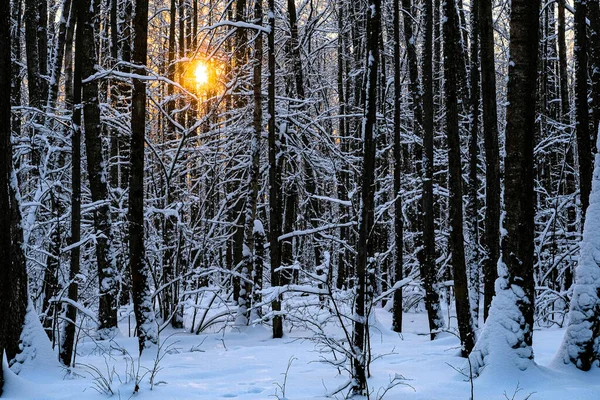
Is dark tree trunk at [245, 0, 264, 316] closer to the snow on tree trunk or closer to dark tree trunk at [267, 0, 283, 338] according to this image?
dark tree trunk at [267, 0, 283, 338]

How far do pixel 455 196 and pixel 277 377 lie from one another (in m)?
3.36

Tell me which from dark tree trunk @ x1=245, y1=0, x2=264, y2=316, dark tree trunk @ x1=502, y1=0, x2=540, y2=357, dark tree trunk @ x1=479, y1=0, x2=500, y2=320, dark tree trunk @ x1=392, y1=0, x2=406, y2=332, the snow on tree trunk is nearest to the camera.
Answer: the snow on tree trunk

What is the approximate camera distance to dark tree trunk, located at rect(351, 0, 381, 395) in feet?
17.3

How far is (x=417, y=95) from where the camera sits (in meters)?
13.7

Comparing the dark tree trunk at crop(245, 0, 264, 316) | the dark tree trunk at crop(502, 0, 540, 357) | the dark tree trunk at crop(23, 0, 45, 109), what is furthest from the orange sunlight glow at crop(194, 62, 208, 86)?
the dark tree trunk at crop(502, 0, 540, 357)

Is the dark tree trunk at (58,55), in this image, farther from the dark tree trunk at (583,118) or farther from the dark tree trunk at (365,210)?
the dark tree trunk at (583,118)

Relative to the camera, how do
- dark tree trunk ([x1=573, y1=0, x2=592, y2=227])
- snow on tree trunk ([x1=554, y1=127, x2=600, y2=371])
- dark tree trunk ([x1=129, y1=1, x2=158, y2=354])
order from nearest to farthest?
snow on tree trunk ([x1=554, y1=127, x2=600, y2=371]), dark tree trunk ([x1=129, y1=1, x2=158, y2=354]), dark tree trunk ([x1=573, y1=0, x2=592, y2=227])

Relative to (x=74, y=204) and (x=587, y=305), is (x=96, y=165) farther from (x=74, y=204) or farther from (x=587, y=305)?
(x=587, y=305)

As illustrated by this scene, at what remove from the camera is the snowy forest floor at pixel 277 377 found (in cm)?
498

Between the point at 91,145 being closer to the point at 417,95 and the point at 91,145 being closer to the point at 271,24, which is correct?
the point at 271,24

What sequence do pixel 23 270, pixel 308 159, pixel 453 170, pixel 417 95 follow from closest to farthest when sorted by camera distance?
pixel 23 270 < pixel 453 170 < pixel 308 159 < pixel 417 95

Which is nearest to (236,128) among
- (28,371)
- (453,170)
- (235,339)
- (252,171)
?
(252,171)

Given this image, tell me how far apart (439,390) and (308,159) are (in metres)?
7.91

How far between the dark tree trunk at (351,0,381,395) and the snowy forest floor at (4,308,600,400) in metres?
0.34
